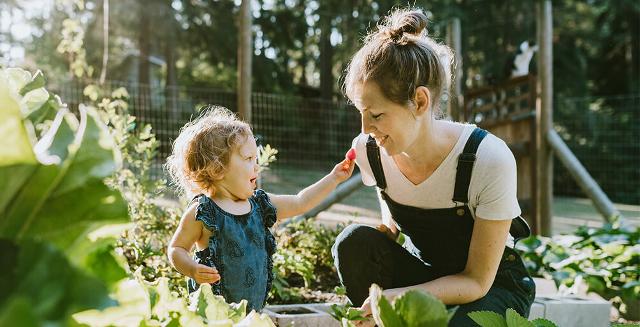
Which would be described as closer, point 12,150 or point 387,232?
point 12,150

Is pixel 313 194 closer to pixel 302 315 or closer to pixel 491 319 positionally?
pixel 302 315

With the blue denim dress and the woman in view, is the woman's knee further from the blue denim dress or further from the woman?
the blue denim dress

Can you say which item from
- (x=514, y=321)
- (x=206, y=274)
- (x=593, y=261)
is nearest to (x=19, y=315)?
(x=514, y=321)

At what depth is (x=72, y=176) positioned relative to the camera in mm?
496

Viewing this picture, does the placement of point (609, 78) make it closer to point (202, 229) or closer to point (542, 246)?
point (542, 246)

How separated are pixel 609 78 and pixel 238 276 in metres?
21.9

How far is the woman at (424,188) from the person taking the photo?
205cm

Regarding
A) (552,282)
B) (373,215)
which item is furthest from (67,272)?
(373,215)

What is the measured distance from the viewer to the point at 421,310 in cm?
71

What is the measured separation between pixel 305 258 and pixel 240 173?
3.99 feet

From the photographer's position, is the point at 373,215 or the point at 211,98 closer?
the point at 373,215

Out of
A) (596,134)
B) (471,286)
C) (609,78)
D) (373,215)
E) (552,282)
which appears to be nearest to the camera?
(471,286)

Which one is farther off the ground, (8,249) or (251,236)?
(8,249)

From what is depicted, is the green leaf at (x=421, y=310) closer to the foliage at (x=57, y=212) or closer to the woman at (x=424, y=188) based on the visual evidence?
the foliage at (x=57, y=212)
